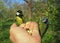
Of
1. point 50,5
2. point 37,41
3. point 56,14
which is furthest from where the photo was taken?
point 50,5

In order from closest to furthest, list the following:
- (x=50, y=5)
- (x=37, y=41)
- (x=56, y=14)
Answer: (x=37, y=41), (x=56, y=14), (x=50, y=5)

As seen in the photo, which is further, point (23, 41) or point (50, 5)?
point (50, 5)

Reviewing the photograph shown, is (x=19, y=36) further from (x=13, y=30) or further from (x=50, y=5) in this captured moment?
(x=50, y=5)

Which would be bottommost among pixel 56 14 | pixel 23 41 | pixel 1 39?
pixel 1 39

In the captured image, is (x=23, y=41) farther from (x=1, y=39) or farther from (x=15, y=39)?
(x=1, y=39)

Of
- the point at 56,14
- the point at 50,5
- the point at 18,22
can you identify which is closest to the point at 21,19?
the point at 18,22

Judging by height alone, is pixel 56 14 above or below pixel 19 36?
below

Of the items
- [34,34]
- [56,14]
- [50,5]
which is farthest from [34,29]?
[50,5]
